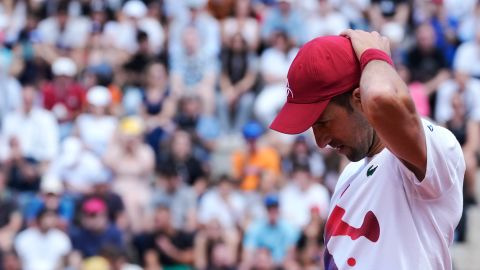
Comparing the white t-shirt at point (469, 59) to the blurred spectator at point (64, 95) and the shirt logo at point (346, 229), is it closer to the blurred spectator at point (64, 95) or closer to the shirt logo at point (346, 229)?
the blurred spectator at point (64, 95)

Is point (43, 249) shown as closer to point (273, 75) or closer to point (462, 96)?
point (273, 75)

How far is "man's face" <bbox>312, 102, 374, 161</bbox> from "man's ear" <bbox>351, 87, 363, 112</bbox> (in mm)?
22

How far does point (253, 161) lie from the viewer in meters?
12.6

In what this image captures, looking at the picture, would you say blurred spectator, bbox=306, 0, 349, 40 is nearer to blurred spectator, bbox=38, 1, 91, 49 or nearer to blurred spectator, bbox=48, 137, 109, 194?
blurred spectator, bbox=38, 1, 91, 49

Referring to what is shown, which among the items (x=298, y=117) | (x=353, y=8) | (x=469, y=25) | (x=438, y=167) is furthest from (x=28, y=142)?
(x=438, y=167)

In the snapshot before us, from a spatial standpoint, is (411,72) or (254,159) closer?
(254,159)

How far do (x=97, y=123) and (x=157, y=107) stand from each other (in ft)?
2.62

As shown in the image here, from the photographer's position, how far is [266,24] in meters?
15.0

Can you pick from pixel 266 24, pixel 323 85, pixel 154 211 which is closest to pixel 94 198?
pixel 154 211

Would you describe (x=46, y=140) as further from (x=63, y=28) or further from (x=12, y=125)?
(x=63, y=28)

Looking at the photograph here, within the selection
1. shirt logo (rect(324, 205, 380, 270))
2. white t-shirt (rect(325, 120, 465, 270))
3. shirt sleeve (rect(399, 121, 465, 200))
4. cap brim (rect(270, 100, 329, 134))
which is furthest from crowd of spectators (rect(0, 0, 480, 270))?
shirt sleeve (rect(399, 121, 465, 200))

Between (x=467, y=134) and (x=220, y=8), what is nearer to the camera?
(x=467, y=134)

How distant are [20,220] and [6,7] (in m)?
5.68

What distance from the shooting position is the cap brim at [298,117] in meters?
3.36
